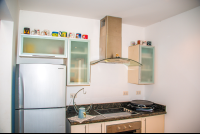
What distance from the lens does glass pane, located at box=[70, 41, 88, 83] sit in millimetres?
2551

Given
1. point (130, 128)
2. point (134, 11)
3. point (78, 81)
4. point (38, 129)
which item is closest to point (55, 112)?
point (38, 129)

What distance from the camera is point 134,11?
102 inches

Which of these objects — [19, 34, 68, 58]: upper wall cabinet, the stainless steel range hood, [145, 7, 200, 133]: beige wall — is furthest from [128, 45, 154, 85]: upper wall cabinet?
[19, 34, 68, 58]: upper wall cabinet

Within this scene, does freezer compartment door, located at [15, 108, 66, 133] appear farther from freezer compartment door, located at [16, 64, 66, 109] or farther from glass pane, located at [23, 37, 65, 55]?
glass pane, located at [23, 37, 65, 55]

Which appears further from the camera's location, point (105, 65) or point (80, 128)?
point (105, 65)

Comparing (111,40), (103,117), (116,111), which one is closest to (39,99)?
(103,117)

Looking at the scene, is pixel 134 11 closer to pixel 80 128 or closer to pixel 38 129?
pixel 80 128

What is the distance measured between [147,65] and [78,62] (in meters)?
1.46

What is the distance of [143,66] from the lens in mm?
3029

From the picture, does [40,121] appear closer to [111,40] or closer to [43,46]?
[43,46]

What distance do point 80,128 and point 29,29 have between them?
178 centimetres

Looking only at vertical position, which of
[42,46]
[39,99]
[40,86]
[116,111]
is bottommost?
[116,111]

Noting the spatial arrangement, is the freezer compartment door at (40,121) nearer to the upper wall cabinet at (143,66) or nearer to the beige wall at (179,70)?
the upper wall cabinet at (143,66)

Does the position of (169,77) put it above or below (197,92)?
above
